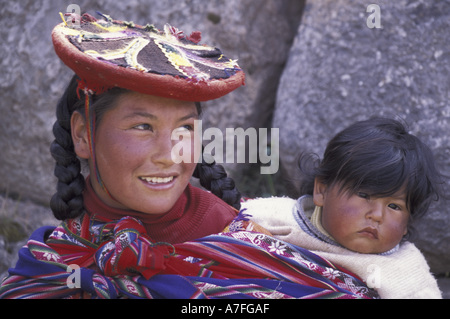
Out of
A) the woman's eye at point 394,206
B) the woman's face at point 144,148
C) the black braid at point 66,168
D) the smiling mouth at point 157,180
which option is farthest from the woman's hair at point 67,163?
the woman's eye at point 394,206

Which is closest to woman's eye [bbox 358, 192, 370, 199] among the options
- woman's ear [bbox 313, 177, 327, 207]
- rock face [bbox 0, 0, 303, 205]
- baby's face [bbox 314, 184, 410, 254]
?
baby's face [bbox 314, 184, 410, 254]

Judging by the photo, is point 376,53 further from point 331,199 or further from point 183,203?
point 183,203

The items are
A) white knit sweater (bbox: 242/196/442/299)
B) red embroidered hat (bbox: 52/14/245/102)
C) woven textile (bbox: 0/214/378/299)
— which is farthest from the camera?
white knit sweater (bbox: 242/196/442/299)

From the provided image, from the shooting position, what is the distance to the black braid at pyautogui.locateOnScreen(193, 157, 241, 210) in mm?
2447

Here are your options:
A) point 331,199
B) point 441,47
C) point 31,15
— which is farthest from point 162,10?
point 331,199

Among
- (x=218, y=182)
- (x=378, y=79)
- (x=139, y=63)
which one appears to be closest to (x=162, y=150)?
(x=139, y=63)

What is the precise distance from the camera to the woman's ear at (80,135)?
2.07 m

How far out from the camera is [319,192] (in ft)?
7.69

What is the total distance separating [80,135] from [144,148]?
0.31m

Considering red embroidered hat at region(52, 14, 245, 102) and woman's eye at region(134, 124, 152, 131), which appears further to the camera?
woman's eye at region(134, 124, 152, 131)

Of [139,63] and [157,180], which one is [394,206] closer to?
[157,180]

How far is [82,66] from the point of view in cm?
184

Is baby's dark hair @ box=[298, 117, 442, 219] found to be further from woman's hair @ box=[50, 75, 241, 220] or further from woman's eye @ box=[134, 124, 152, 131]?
woman's eye @ box=[134, 124, 152, 131]

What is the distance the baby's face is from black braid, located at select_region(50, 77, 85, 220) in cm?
91
